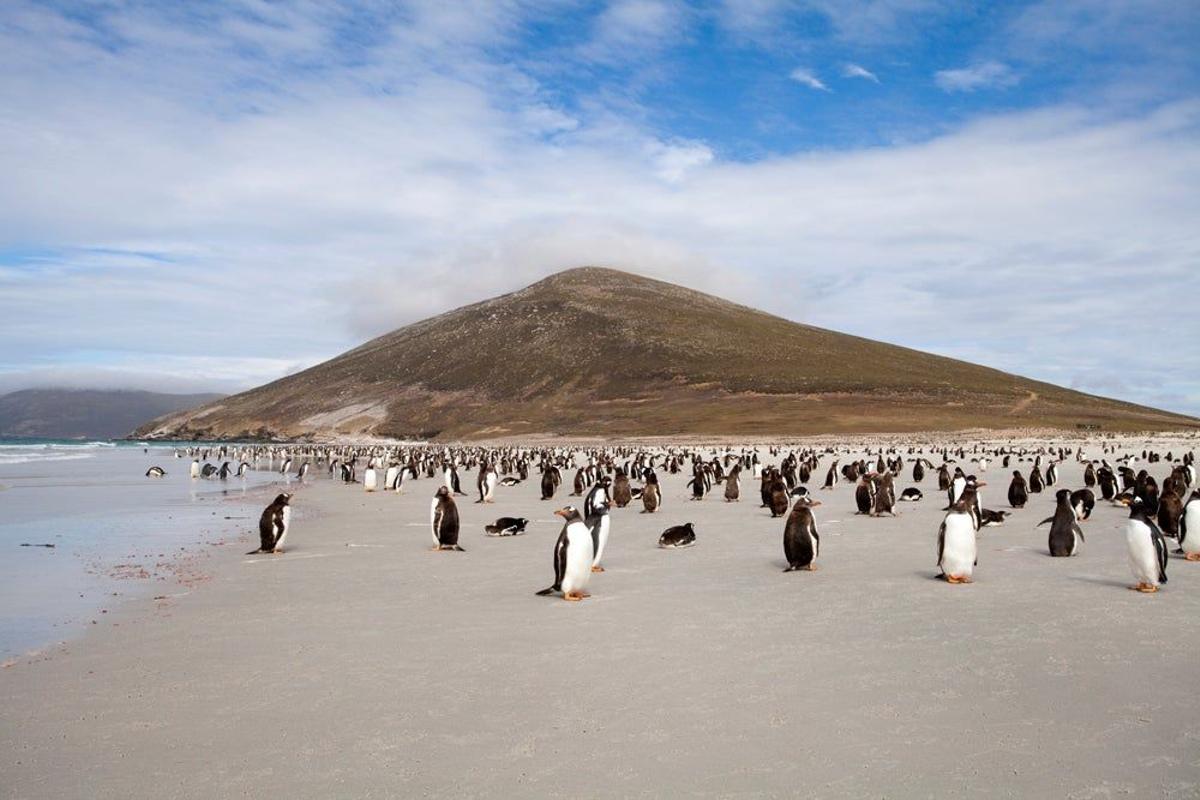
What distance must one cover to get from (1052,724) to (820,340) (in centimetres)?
12764

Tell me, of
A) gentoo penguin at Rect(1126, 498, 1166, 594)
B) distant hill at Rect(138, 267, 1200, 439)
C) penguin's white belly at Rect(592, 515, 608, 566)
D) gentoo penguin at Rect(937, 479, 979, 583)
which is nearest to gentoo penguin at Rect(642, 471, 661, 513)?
penguin's white belly at Rect(592, 515, 608, 566)

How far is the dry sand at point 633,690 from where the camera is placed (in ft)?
15.9

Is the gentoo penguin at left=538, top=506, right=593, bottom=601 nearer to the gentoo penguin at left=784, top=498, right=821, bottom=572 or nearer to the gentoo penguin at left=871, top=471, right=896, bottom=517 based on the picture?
the gentoo penguin at left=784, top=498, right=821, bottom=572

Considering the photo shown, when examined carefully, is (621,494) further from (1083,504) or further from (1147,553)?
(1147,553)

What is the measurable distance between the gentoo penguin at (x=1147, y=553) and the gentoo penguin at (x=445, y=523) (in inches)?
352

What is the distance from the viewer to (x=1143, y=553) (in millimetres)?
9602

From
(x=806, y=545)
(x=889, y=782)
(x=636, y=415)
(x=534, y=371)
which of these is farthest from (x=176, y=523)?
(x=534, y=371)

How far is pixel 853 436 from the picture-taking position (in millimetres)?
73625

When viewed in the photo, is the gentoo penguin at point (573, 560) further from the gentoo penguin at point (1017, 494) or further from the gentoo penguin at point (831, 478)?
the gentoo penguin at point (831, 478)

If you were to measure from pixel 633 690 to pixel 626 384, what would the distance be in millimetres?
102716

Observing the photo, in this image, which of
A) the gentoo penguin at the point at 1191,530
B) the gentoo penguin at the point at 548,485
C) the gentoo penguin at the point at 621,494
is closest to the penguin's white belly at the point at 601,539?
the gentoo penguin at the point at 1191,530

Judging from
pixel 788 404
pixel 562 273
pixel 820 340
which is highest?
pixel 562 273

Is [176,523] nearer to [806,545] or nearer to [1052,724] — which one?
[806,545]

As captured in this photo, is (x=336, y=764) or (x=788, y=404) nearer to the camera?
(x=336, y=764)
